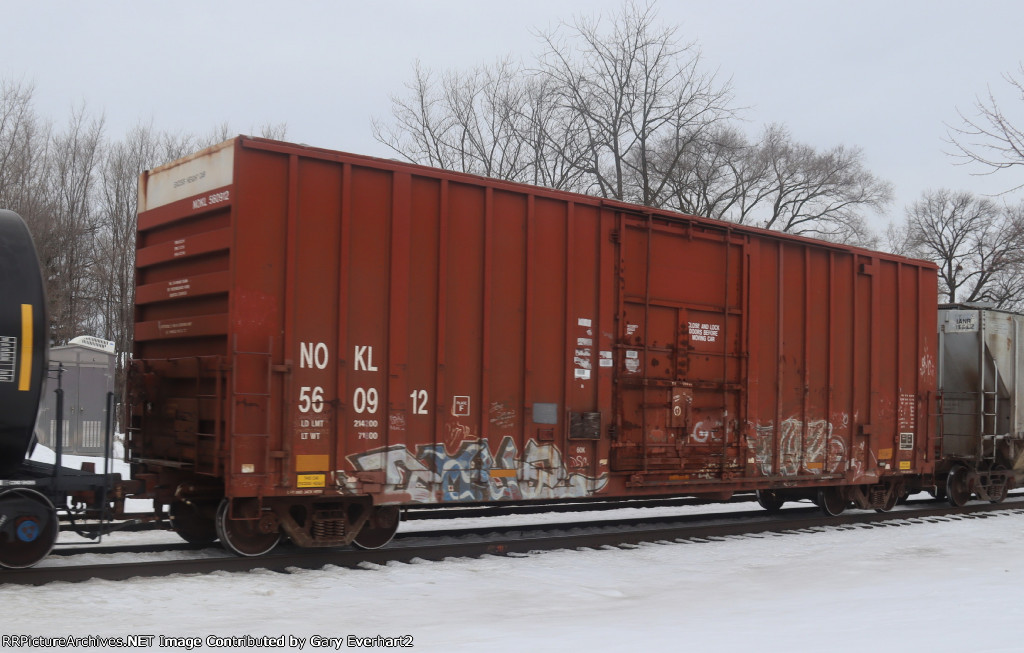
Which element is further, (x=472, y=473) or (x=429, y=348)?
(x=472, y=473)

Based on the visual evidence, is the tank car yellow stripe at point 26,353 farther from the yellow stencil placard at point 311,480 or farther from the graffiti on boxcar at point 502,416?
the graffiti on boxcar at point 502,416

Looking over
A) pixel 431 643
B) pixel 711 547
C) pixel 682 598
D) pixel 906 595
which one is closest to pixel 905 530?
pixel 711 547

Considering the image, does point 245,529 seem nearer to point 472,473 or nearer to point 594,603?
point 472,473

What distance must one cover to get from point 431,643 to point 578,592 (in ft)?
8.24

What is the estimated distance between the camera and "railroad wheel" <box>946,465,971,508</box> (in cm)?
1619

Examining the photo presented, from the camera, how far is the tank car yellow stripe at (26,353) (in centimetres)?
780

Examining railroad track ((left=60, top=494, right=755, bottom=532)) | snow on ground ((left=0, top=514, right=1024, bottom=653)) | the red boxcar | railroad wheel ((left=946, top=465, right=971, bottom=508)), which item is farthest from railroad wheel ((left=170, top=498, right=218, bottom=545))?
railroad wheel ((left=946, top=465, right=971, bottom=508))

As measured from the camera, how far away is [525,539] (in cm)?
1080

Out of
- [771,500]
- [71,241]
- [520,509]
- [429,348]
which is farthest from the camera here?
[71,241]

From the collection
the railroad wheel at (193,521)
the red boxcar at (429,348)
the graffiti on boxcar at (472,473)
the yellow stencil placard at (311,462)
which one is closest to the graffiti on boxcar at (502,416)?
the red boxcar at (429,348)

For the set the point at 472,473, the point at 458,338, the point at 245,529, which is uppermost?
the point at 458,338

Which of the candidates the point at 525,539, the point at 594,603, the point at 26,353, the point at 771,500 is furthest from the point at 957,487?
the point at 26,353

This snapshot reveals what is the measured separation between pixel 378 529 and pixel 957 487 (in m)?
11.6

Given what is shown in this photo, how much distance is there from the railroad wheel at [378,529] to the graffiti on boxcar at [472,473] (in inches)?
20.3
